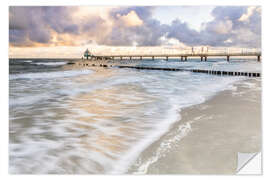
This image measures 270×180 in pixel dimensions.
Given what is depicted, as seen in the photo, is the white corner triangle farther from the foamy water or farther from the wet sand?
the foamy water

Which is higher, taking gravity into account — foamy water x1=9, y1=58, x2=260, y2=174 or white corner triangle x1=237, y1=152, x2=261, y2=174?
foamy water x1=9, y1=58, x2=260, y2=174

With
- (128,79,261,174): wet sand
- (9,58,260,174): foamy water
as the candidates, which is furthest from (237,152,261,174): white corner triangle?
(9,58,260,174): foamy water

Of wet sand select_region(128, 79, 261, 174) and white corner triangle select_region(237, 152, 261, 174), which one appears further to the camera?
white corner triangle select_region(237, 152, 261, 174)

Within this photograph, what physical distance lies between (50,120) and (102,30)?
Answer: 7.30 feet

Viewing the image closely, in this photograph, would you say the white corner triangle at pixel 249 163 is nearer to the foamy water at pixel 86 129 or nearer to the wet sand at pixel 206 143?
the wet sand at pixel 206 143

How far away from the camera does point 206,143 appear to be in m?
2.51

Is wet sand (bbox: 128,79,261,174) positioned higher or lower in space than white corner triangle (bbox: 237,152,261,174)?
higher

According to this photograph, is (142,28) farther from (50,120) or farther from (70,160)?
(70,160)

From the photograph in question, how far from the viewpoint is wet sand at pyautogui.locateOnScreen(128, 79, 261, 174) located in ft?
7.13

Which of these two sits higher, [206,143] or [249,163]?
[206,143]

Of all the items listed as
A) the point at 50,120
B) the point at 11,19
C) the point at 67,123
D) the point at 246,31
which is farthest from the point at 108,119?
the point at 246,31

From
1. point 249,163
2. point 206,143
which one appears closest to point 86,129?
point 206,143

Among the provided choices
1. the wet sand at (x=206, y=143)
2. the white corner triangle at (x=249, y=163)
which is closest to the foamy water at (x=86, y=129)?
the wet sand at (x=206, y=143)

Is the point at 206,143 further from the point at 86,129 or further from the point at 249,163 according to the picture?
the point at 86,129
